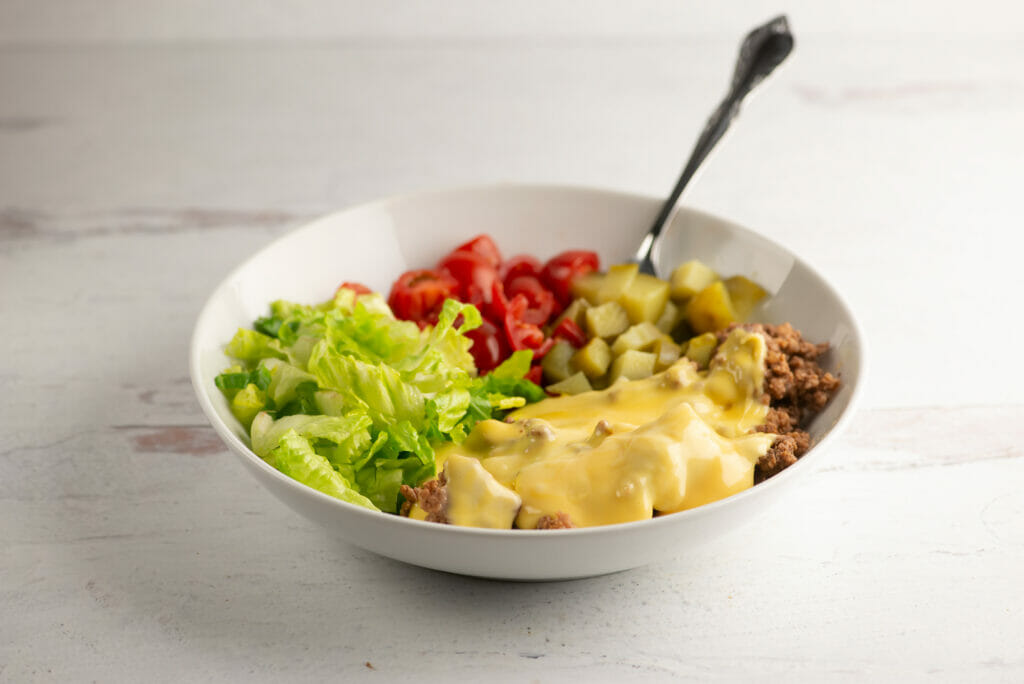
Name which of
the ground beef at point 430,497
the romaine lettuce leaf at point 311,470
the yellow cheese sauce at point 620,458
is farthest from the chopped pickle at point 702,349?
the romaine lettuce leaf at point 311,470

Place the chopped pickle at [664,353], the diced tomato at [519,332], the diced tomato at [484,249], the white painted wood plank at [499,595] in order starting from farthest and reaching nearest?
1. the diced tomato at [484,249]
2. the diced tomato at [519,332]
3. the chopped pickle at [664,353]
4. the white painted wood plank at [499,595]

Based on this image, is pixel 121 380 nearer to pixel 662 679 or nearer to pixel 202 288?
pixel 202 288

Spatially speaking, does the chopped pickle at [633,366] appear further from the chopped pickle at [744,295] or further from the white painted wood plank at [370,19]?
the white painted wood plank at [370,19]

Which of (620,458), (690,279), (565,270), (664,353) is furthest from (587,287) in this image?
(620,458)

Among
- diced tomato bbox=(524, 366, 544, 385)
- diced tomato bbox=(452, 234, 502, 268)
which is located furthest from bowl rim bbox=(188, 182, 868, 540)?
diced tomato bbox=(524, 366, 544, 385)

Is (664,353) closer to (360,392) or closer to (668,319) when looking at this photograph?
(668,319)

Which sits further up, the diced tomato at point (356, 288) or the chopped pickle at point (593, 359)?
the diced tomato at point (356, 288)

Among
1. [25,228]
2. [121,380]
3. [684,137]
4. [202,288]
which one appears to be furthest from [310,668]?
[684,137]
